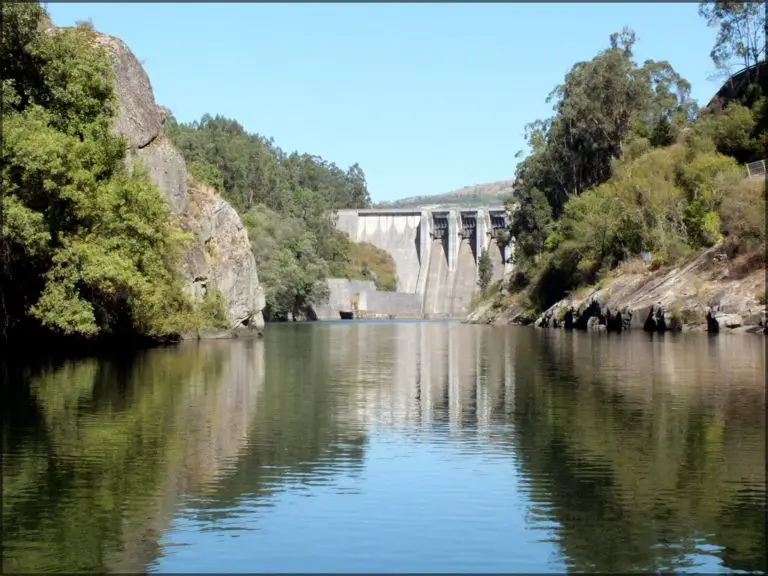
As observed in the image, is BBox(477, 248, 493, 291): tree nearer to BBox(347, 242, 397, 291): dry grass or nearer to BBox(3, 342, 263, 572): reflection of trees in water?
BBox(347, 242, 397, 291): dry grass

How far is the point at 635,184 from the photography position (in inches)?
3231

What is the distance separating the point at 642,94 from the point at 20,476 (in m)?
91.7

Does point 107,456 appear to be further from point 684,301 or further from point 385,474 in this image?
point 684,301

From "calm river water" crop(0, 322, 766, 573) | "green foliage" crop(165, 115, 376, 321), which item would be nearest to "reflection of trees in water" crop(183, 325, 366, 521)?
"calm river water" crop(0, 322, 766, 573)

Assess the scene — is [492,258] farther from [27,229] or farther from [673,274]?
[27,229]

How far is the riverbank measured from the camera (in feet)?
194

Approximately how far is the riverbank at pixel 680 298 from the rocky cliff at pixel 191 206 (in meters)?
22.9

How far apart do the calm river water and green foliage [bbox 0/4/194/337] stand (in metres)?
7.70

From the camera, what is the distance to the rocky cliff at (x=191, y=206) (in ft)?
194

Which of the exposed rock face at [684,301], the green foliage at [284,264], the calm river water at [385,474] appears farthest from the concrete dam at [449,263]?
the calm river water at [385,474]

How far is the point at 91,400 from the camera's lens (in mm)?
26672

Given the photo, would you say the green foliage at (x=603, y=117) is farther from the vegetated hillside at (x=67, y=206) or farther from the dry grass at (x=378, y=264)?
the dry grass at (x=378, y=264)

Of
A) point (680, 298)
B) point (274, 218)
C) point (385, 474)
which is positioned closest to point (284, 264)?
point (274, 218)

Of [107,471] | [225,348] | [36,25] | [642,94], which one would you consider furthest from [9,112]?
[642,94]
